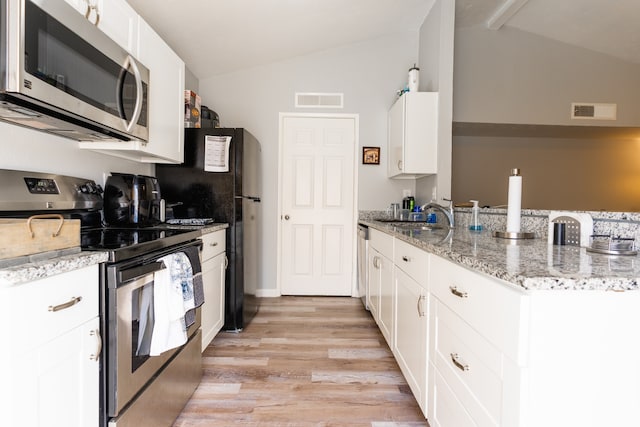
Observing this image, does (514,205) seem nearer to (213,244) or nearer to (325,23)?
(213,244)

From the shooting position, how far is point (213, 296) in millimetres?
2172

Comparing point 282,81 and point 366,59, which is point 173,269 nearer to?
point 282,81

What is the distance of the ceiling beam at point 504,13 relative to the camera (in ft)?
9.70

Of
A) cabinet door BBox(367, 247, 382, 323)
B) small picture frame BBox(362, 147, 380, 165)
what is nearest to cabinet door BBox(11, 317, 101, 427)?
cabinet door BBox(367, 247, 382, 323)

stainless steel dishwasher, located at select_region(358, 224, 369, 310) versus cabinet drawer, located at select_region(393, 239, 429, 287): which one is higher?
cabinet drawer, located at select_region(393, 239, 429, 287)

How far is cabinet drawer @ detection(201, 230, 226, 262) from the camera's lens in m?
1.96

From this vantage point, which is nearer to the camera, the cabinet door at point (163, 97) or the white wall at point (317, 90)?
the cabinet door at point (163, 97)

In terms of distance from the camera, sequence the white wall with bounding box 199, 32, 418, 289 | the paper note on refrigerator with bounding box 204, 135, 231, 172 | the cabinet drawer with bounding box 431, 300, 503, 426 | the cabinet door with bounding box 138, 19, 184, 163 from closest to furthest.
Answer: the cabinet drawer with bounding box 431, 300, 503, 426, the cabinet door with bounding box 138, 19, 184, 163, the paper note on refrigerator with bounding box 204, 135, 231, 172, the white wall with bounding box 199, 32, 418, 289

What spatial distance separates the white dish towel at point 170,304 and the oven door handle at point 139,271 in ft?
0.08

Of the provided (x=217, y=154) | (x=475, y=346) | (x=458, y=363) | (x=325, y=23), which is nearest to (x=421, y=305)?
(x=458, y=363)

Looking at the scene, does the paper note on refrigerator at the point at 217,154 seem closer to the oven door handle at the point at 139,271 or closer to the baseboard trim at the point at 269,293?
the oven door handle at the point at 139,271

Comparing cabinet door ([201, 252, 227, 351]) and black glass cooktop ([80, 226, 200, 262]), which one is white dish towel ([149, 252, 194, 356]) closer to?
black glass cooktop ([80, 226, 200, 262])

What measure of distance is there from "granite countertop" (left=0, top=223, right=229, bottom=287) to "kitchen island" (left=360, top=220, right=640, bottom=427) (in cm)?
114

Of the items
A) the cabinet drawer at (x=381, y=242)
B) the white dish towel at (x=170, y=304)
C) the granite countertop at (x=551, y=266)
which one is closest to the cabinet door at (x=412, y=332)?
the cabinet drawer at (x=381, y=242)
